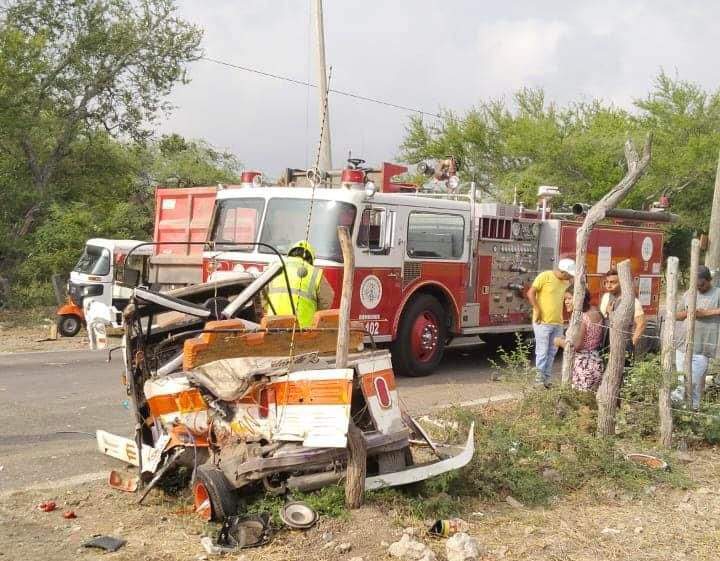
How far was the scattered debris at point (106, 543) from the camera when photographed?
15.8 ft

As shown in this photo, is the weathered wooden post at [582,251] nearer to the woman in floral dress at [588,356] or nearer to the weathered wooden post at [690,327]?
the woman in floral dress at [588,356]

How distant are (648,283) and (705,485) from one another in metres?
8.79

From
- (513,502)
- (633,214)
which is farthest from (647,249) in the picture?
(513,502)

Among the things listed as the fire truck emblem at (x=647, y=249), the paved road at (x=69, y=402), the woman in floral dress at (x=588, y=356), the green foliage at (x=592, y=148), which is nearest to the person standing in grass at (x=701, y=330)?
the woman in floral dress at (x=588, y=356)

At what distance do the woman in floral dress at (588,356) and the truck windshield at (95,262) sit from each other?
9897 millimetres

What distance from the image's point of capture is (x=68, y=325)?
15.2 meters

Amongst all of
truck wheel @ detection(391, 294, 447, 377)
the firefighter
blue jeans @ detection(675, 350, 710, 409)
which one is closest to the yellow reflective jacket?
the firefighter

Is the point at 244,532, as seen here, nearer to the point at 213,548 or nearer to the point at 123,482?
the point at 213,548

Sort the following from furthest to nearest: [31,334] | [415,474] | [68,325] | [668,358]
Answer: [31,334], [68,325], [668,358], [415,474]

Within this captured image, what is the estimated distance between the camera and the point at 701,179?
87.7ft

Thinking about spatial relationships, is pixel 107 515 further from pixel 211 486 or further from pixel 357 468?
pixel 357 468

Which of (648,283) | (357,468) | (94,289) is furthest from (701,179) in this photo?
(357,468)

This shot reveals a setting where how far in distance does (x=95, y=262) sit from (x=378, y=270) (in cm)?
710

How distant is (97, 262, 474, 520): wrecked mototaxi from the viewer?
5.05m
